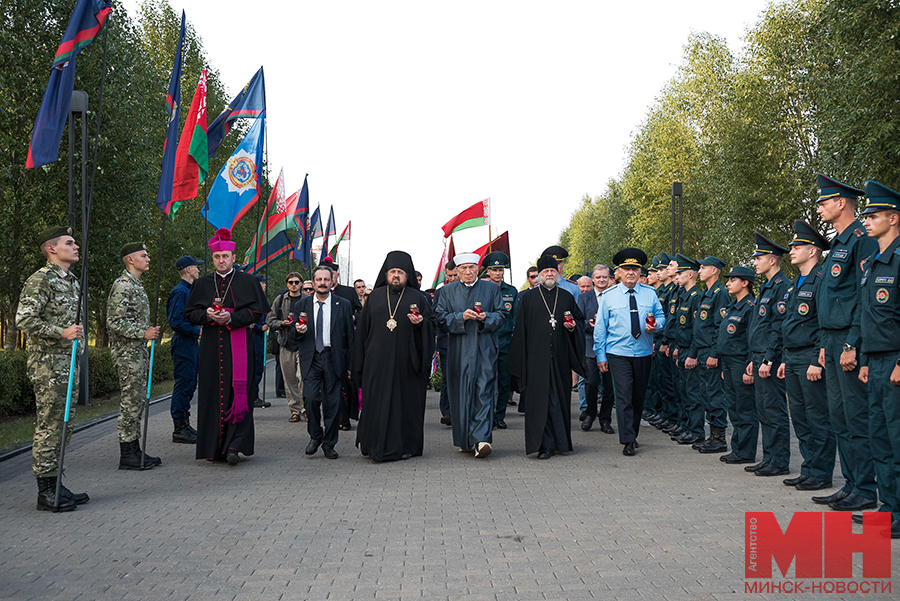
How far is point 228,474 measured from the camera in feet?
27.6

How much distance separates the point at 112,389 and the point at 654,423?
12335mm

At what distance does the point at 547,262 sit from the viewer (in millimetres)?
10148

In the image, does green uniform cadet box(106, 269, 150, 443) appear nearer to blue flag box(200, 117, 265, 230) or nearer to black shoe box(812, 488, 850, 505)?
blue flag box(200, 117, 265, 230)

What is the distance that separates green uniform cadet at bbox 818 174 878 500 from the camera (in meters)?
6.38

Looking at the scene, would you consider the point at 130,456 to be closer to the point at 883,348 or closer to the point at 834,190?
the point at 883,348

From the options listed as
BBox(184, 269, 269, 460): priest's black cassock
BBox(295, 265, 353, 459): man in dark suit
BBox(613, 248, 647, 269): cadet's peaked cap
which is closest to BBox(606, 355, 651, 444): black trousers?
BBox(613, 248, 647, 269): cadet's peaked cap

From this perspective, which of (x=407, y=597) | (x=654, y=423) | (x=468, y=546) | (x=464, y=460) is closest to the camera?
(x=407, y=597)

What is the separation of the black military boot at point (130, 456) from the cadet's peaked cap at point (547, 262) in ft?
17.5

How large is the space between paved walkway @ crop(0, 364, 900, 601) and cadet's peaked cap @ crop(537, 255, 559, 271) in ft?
7.99

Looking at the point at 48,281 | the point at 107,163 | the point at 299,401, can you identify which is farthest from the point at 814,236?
the point at 107,163

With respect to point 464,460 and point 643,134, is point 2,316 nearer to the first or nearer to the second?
point 464,460

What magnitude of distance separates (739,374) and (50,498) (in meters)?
7.19

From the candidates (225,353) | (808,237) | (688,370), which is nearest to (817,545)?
(808,237)

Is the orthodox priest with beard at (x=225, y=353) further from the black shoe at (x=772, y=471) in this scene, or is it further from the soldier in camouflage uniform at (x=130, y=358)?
the black shoe at (x=772, y=471)
